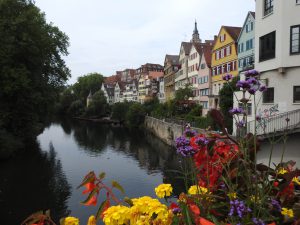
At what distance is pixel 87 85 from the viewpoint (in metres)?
105

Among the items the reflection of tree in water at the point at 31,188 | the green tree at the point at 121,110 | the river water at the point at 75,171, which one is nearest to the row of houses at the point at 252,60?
the river water at the point at 75,171

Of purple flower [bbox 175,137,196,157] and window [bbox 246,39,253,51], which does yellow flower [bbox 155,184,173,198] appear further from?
window [bbox 246,39,253,51]

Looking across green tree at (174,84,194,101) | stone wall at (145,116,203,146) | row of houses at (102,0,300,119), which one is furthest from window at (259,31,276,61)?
green tree at (174,84,194,101)

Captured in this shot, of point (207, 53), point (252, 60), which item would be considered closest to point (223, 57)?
point (207, 53)

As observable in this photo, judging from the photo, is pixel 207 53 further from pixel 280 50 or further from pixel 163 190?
pixel 163 190

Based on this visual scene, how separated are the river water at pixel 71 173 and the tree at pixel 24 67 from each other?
323 cm

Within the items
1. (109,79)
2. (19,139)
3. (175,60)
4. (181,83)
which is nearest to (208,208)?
(19,139)

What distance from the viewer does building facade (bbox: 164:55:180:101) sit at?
194ft

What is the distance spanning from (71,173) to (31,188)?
454 centimetres

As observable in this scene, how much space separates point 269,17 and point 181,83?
36976 mm

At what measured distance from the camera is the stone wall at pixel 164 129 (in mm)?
33125

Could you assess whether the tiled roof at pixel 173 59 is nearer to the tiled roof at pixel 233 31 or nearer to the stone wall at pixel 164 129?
the stone wall at pixel 164 129

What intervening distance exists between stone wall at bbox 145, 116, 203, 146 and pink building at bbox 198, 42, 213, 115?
545 centimetres

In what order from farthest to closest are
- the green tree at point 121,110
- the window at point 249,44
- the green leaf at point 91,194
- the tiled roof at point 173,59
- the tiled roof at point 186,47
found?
the green tree at point 121,110, the tiled roof at point 173,59, the tiled roof at point 186,47, the window at point 249,44, the green leaf at point 91,194
